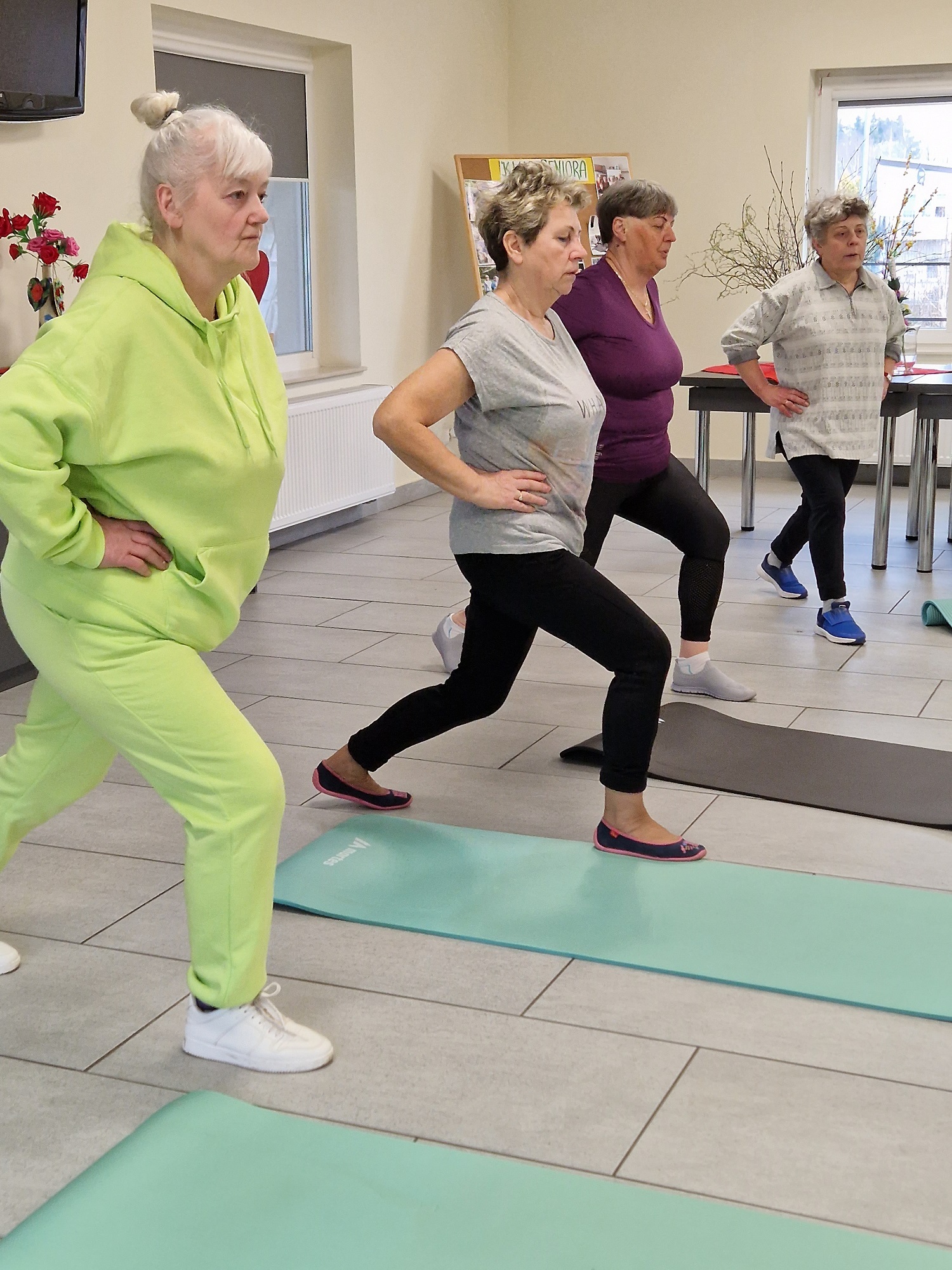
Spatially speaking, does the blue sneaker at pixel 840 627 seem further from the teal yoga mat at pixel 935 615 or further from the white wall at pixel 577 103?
the white wall at pixel 577 103

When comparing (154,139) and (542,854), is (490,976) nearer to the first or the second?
(542,854)

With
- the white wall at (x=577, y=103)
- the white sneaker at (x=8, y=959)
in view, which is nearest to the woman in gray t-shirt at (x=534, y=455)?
the white sneaker at (x=8, y=959)

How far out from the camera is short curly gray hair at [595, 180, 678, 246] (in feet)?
12.0

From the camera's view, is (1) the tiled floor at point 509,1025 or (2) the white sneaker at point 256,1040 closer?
(1) the tiled floor at point 509,1025

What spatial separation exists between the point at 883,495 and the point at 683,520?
6.99ft

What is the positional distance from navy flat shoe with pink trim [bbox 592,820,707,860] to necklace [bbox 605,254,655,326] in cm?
149

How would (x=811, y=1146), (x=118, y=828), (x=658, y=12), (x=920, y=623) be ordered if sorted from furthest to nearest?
(x=658, y=12), (x=920, y=623), (x=118, y=828), (x=811, y=1146)

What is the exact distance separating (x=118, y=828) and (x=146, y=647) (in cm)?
130

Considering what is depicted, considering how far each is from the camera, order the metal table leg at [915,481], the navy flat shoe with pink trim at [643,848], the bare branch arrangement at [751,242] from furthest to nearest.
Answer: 1. the bare branch arrangement at [751,242]
2. the metal table leg at [915,481]
3. the navy flat shoe with pink trim at [643,848]

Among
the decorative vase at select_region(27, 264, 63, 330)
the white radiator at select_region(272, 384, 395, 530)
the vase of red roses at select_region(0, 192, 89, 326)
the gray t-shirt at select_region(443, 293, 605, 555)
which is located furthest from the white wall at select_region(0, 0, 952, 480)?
the gray t-shirt at select_region(443, 293, 605, 555)

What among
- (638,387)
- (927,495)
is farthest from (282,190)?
(638,387)

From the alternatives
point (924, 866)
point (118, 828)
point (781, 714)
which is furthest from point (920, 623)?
point (118, 828)

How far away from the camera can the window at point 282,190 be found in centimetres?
650

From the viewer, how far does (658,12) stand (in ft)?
26.3
